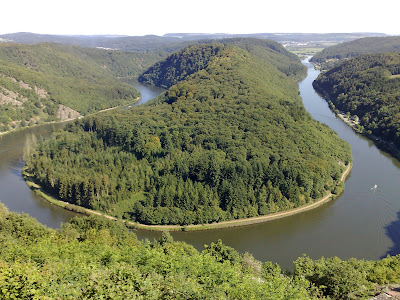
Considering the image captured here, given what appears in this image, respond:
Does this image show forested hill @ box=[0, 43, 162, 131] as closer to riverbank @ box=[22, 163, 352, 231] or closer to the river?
the river

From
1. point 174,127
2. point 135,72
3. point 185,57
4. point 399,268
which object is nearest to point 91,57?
point 135,72

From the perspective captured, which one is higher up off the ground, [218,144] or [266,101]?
[266,101]

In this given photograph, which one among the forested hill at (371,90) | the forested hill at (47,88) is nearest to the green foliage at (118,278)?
the forested hill at (371,90)

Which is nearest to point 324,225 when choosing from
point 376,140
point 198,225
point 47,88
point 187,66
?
point 198,225

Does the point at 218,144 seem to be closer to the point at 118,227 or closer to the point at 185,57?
the point at 118,227

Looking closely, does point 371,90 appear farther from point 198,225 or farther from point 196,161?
point 198,225

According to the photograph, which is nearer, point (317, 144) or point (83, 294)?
point (83, 294)

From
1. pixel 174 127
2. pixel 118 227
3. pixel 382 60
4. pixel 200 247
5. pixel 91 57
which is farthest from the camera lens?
pixel 91 57

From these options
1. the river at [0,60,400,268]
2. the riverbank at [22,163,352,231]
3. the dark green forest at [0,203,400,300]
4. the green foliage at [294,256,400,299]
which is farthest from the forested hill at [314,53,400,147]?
the dark green forest at [0,203,400,300]
